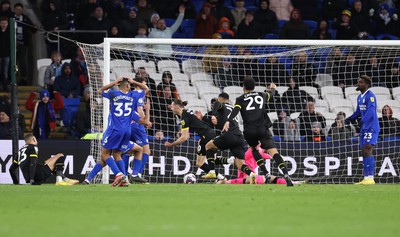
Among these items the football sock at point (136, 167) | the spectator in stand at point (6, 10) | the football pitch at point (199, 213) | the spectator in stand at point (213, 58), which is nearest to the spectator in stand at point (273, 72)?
the spectator in stand at point (213, 58)

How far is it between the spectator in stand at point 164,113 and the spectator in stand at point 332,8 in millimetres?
7073

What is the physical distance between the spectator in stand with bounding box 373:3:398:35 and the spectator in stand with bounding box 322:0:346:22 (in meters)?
1.00

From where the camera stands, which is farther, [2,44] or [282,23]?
[282,23]

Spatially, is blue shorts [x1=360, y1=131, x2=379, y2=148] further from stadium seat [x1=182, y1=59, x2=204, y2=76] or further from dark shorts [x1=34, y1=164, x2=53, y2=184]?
dark shorts [x1=34, y1=164, x2=53, y2=184]

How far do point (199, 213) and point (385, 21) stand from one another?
18281 mm

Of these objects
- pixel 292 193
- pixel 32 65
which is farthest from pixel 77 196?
pixel 32 65

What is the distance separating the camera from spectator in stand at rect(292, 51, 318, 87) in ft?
80.3

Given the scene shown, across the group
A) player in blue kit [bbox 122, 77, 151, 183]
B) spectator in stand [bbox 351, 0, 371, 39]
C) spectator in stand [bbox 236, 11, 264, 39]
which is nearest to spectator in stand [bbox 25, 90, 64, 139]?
player in blue kit [bbox 122, 77, 151, 183]

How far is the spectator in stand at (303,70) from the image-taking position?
2447 centimetres

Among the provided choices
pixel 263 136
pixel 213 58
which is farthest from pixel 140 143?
pixel 213 58

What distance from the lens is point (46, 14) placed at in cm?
2700

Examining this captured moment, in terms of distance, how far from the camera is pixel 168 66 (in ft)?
82.1

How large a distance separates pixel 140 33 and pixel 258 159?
7762mm

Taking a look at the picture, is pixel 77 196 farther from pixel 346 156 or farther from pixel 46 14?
pixel 46 14
